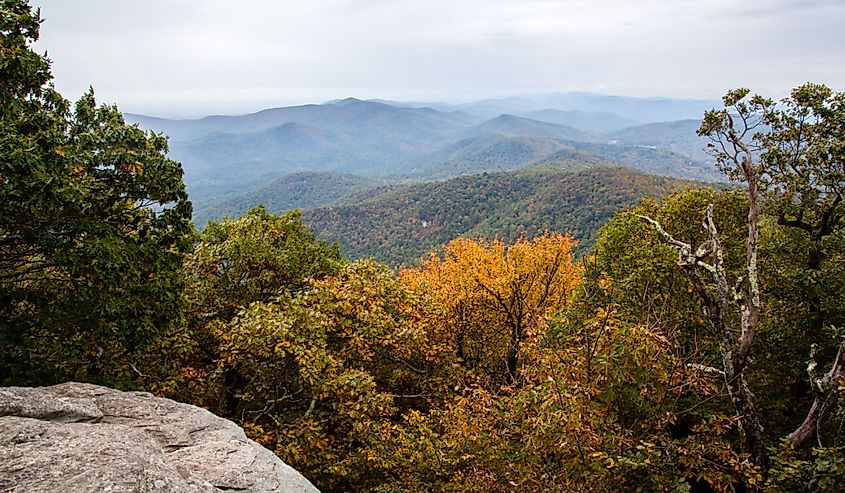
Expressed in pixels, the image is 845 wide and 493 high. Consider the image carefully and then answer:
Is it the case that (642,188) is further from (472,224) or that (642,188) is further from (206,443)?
(206,443)

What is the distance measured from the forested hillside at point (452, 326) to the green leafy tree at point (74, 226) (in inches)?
2.4

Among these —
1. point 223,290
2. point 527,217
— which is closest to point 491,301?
point 223,290

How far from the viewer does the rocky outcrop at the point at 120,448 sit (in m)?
5.79

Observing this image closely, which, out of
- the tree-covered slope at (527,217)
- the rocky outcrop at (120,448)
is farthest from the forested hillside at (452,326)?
the tree-covered slope at (527,217)

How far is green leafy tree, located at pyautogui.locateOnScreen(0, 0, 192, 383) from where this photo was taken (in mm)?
10070

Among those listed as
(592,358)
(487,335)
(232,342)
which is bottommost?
(487,335)

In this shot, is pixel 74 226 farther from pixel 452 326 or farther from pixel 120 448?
pixel 452 326

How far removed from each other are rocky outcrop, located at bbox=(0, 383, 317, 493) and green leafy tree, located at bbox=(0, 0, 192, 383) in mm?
2419

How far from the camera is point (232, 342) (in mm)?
13359

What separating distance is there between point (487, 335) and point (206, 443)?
14.6 meters

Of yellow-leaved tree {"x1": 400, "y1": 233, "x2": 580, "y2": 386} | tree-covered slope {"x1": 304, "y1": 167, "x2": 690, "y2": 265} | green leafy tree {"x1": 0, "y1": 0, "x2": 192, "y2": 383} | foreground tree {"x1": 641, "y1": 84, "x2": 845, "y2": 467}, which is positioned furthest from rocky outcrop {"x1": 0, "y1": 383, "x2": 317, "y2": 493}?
tree-covered slope {"x1": 304, "y1": 167, "x2": 690, "y2": 265}

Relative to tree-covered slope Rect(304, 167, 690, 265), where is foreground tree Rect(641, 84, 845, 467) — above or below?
above

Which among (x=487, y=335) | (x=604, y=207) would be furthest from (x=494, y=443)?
(x=604, y=207)

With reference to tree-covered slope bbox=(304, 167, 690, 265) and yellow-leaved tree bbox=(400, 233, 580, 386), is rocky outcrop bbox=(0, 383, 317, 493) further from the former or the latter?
tree-covered slope bbox=(304, 167, 690, 265)
